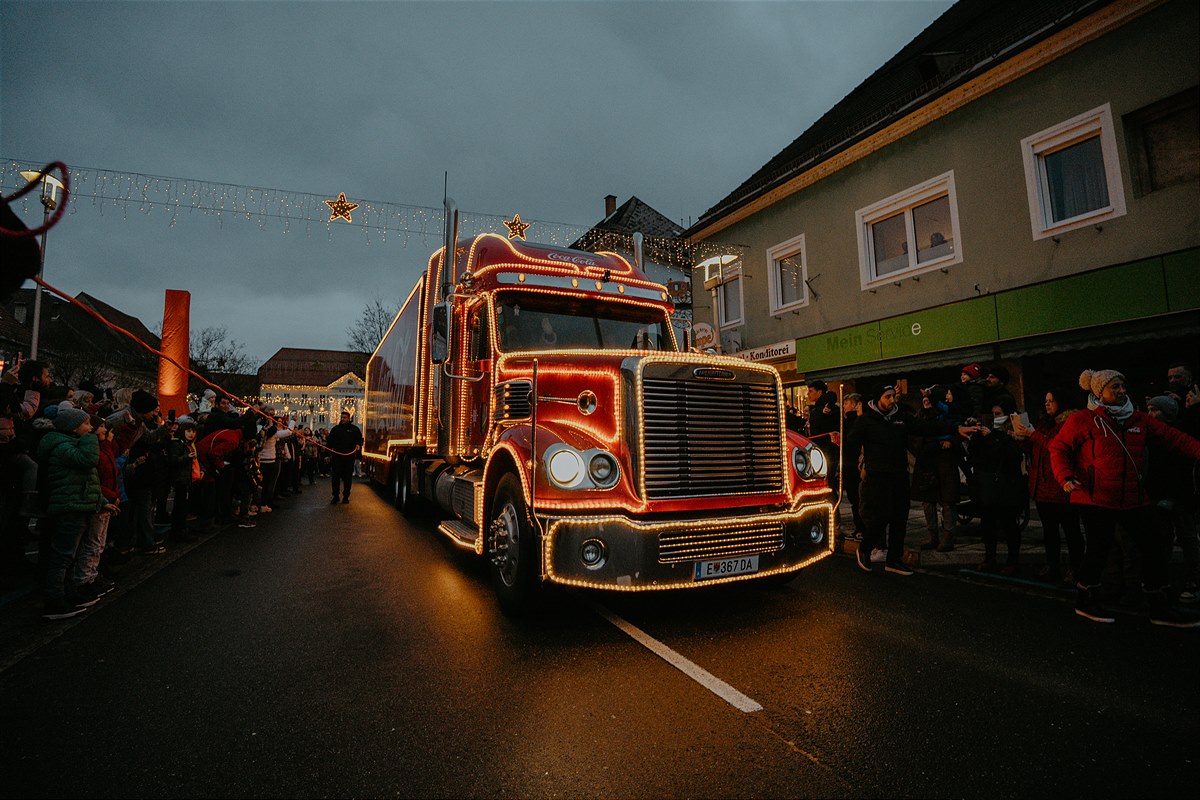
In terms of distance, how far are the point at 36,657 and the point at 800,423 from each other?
843 centimetres

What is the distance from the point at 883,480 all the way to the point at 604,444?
3401 millimetres

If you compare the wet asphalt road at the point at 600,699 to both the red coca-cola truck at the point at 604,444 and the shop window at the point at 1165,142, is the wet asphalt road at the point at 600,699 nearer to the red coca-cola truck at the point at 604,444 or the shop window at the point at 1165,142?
the red coca-cola truck at the point at 604,444

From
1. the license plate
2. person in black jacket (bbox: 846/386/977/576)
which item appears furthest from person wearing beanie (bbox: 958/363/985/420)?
the license plate

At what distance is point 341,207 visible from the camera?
11.2 metres

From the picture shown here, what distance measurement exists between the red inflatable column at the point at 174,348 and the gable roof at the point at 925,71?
14.1 metres

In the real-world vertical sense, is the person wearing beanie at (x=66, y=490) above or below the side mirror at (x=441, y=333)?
below

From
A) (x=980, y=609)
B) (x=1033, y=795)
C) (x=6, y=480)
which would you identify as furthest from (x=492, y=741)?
(x=6, y=480)

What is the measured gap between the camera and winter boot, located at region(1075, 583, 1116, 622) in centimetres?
441

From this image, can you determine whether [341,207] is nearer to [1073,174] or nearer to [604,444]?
[604,444]

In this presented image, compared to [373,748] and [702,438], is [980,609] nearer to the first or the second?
[702,438]

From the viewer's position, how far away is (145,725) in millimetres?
2848

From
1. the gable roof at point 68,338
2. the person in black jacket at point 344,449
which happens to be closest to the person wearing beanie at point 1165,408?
the person in black jacket at point 344,449

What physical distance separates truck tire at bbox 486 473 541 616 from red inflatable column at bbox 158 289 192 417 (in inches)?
503

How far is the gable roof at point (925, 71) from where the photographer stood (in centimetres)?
1048
